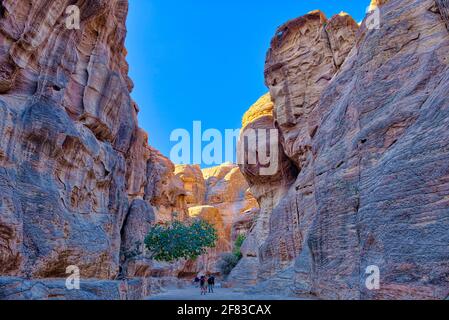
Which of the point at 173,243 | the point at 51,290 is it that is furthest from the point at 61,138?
the point at 173,243

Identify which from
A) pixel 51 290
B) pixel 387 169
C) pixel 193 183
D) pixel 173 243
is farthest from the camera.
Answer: pixel 193 183

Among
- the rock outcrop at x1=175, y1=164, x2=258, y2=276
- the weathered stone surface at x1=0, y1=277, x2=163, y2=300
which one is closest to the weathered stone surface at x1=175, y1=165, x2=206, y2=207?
the rock outcrop at x1=175, y1=164, x2=258, y2=276

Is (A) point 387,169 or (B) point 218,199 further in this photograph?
(B) point 218,199

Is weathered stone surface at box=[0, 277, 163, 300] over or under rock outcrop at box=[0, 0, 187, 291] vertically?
under

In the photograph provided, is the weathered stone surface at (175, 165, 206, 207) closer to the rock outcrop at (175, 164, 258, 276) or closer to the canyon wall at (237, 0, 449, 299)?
the rock outcrop at (175, 164, 258, 276)

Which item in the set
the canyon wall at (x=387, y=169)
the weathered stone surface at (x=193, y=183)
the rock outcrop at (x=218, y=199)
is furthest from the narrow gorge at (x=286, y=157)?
the weathered stone surface at (x=193, y=183)

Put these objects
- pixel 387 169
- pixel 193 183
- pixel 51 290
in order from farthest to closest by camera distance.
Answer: pixel 193 183, pixel 387 169, pixel 51 290

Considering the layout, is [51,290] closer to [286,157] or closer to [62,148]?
[62,148]

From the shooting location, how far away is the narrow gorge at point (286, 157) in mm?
7973

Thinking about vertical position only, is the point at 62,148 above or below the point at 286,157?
below

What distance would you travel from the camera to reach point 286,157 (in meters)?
32.4

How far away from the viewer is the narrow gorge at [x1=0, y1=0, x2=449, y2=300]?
7.97 metres

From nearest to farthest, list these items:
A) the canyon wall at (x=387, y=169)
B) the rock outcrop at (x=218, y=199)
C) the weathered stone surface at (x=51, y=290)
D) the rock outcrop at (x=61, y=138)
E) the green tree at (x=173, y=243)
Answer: the weathered stone surface at (x=51, y=290) → the canyon wall at (x=387, y=169) → the rock outcrop at (x=61, y=138) → the green tree at (x=173, y=243) → the rock outcrop at (x=218, y=199)

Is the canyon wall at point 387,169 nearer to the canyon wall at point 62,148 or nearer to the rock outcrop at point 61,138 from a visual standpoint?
the canyon wall at point 62,148
